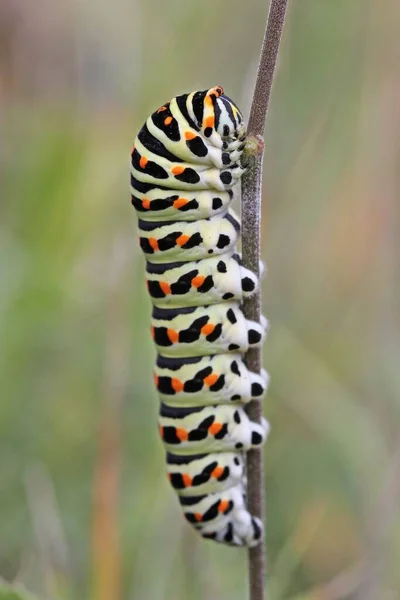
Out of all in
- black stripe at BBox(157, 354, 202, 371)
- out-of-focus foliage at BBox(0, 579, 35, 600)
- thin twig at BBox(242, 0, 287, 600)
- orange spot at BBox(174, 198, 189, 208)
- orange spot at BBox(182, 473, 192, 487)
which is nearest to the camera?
Result: thin twig at BBox(242, 0, 287, 600)

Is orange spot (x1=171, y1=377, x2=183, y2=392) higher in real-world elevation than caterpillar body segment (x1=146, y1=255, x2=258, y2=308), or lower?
lower

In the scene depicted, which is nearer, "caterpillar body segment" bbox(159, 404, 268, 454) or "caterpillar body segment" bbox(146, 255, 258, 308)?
"caterpillar body segment" bbox(146, 255, 258, 308)

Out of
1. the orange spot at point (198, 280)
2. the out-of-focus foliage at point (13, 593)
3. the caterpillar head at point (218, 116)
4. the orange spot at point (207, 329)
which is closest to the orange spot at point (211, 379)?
the orange spot at point (207, 329)

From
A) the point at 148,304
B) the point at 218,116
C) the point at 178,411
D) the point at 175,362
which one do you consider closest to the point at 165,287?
the point at 175,362

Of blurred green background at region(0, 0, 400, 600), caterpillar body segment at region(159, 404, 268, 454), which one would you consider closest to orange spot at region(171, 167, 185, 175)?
caterpillar body segment at region(159, 404, 268, 454)

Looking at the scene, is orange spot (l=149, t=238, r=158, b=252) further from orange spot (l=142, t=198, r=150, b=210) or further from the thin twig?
the thin twig

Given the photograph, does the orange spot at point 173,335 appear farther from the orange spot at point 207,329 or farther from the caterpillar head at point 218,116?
the caterpillar head at point 218,116

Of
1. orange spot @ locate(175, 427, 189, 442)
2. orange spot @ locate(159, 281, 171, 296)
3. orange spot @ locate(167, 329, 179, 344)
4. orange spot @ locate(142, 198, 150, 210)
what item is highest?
orange spot @ locate(142, 198, 150, 210)
